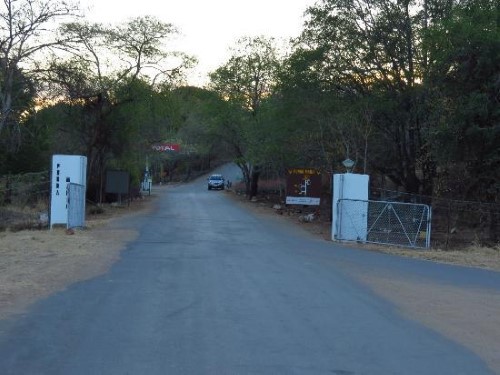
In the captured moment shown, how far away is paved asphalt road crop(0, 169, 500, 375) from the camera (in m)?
6.21

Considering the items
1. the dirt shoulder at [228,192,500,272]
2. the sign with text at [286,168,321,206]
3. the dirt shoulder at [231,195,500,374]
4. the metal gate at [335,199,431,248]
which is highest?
the sign with text at [286,168,321,206]

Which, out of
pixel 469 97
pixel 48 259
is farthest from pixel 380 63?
pixel 48 259

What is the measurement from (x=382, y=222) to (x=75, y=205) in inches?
420

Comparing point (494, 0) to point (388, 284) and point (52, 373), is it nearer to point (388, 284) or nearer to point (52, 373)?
point (388, 284)

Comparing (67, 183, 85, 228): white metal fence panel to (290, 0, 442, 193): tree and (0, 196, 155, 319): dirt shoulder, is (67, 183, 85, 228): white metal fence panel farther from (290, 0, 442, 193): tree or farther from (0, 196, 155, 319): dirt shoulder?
(290, 0, 442, 193): tree

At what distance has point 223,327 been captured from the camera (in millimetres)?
7738

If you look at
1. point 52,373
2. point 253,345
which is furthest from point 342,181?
point 52,373

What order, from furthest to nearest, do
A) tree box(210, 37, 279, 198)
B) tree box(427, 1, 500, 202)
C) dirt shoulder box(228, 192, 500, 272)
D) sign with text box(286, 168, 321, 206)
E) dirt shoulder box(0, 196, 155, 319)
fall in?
1. tree box(210, 37, 279, 198)
2. sign with text box(286, 168, 321, 206)
3. tree box(427, 1, 500, 202)
4. dirt shoulder box(228, 192, 500, 272)
5. dirt shoulder box(0, 196, 155, 319)

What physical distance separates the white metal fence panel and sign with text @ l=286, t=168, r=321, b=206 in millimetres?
14325

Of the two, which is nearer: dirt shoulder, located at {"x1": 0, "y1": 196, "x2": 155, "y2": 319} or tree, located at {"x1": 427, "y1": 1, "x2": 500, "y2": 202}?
dirt shoulder, located at {"x1": 0, "y1": 196, "x2": 155, "y2": 319}

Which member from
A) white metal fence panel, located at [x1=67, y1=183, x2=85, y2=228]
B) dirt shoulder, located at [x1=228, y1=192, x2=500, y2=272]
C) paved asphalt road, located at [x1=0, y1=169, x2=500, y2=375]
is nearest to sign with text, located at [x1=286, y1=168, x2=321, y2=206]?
dirt shoulder, located at [x1=228, y1=192, x2=500, y2=272]

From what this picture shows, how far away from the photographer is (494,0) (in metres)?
23.5

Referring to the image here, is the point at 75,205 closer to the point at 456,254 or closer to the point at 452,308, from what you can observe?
the point at 456,254

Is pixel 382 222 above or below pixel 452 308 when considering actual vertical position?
above
